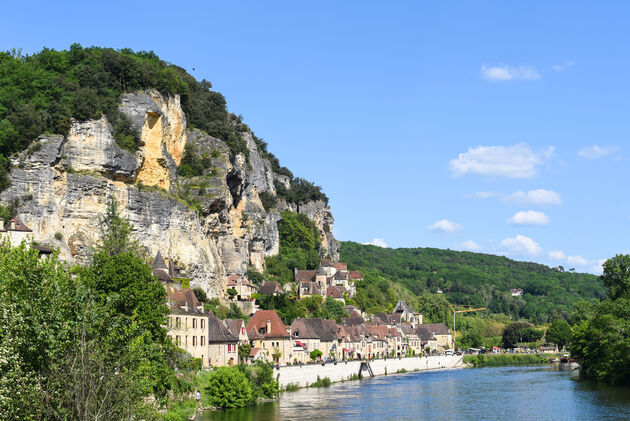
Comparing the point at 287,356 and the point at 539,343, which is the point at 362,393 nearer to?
the point at 287,356

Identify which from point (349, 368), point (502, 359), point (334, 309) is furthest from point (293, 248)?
point (349, 368)

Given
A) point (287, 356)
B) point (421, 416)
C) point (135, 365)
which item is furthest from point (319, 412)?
point (135, 365)

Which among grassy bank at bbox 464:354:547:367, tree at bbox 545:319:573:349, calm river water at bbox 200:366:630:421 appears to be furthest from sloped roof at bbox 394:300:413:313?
calm river water at bbox 200:366:630:421

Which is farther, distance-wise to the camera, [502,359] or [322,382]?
[502,359]

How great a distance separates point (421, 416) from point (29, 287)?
38.8m

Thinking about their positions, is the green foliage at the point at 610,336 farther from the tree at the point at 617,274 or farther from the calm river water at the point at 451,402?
the calm river water at the point at 451,402

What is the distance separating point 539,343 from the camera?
154m

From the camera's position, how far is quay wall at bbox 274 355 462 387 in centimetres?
7135

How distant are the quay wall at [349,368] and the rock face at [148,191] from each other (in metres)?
17.9

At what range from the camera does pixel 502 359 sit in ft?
438

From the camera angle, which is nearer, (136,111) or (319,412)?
(319,412)

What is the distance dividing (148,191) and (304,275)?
49442 mm

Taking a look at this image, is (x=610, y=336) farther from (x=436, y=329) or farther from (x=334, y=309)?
(x=436, y=329)

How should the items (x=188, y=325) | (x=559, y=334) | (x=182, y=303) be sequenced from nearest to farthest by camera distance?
1. (x=188, y=325)
2. (x=182, y=303)
3. (x=559, y=334)
